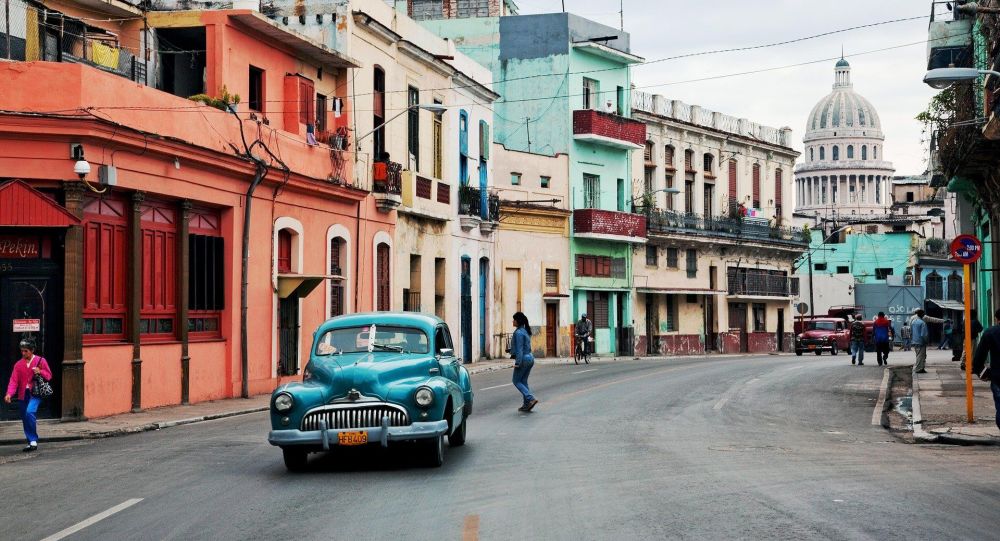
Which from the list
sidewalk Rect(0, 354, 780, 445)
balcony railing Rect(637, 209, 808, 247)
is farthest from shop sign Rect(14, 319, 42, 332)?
balcony railing Rect(637, 209, 808, 247)

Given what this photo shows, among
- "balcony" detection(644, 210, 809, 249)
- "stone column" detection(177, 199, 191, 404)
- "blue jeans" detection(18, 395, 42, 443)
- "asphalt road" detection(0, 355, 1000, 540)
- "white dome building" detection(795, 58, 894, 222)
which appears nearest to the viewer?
"asphalt road" detection(0, 355, 1000, 540)

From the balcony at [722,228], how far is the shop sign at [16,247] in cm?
4264

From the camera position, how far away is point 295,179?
29484mm

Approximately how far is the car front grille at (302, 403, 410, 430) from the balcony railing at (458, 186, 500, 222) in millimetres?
30483

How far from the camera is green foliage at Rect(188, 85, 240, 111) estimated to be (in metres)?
25.9

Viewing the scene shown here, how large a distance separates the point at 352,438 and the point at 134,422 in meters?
8.84

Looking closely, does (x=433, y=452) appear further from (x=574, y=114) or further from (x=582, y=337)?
(x=574, y=114)

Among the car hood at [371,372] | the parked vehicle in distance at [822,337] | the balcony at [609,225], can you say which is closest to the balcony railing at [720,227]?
the balcony at [609,225]

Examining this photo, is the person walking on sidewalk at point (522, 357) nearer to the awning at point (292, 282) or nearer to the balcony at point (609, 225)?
the awning at point (292, 282)

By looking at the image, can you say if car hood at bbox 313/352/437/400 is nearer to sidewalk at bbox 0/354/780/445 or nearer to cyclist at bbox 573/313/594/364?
sidewalk at bbox 0/354/780/445

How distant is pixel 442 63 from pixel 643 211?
2234 cm

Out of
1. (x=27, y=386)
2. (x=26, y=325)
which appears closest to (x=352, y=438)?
(x=27, y=386)

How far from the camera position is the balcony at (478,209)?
143ft

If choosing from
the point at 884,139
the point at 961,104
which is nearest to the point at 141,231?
the point at 961,104
